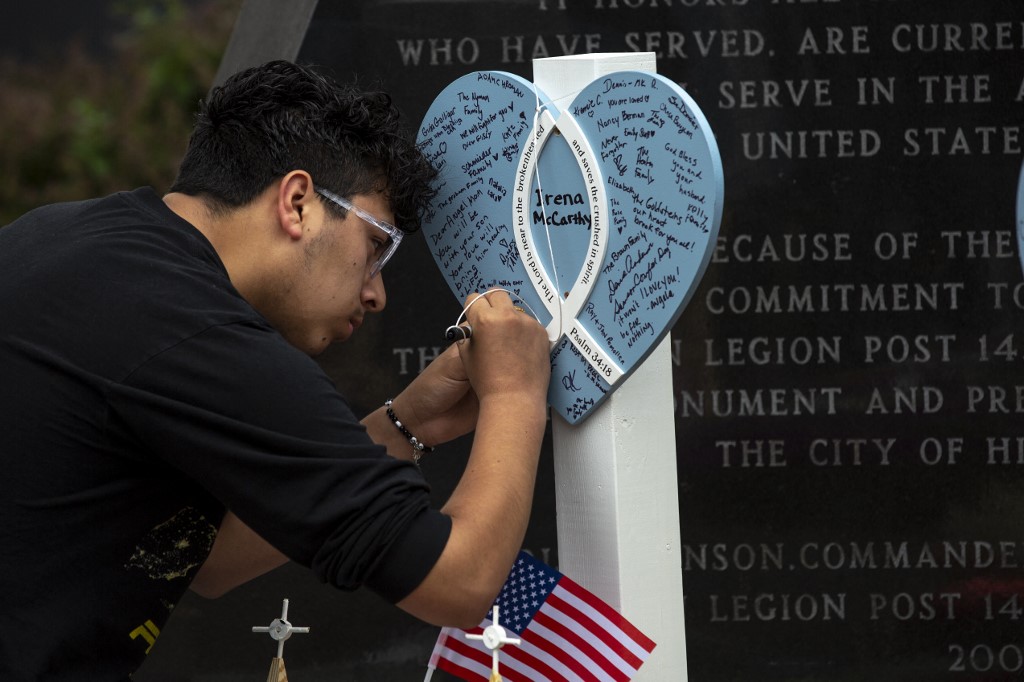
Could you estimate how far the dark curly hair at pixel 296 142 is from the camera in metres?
1.79

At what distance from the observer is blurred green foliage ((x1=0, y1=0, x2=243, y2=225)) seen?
6062 mm

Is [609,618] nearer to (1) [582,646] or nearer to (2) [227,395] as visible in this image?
(1) [582,646]

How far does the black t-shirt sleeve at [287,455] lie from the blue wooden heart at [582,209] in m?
0.38

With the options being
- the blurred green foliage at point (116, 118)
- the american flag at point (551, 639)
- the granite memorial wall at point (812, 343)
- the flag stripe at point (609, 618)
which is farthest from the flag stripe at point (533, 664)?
the blurred green foliage at point (116, 118)

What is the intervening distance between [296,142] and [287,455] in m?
0.50

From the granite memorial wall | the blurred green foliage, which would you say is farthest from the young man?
the blurred green foliage

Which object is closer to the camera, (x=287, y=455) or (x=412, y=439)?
(x=287, y=455)

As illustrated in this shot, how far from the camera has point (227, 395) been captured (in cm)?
154

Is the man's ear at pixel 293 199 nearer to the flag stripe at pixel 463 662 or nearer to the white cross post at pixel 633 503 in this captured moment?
the white cross post at pixel 633 503

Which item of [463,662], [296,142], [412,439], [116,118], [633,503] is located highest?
[116,118]

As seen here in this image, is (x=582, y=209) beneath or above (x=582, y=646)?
above

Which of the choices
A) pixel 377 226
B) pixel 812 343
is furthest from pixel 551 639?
pixel 812 343

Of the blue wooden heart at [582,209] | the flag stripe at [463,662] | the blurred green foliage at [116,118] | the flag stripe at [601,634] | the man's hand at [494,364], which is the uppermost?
the blurred green foliage at [116,118]

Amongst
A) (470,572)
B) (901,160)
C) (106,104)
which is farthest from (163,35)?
(470,572)
